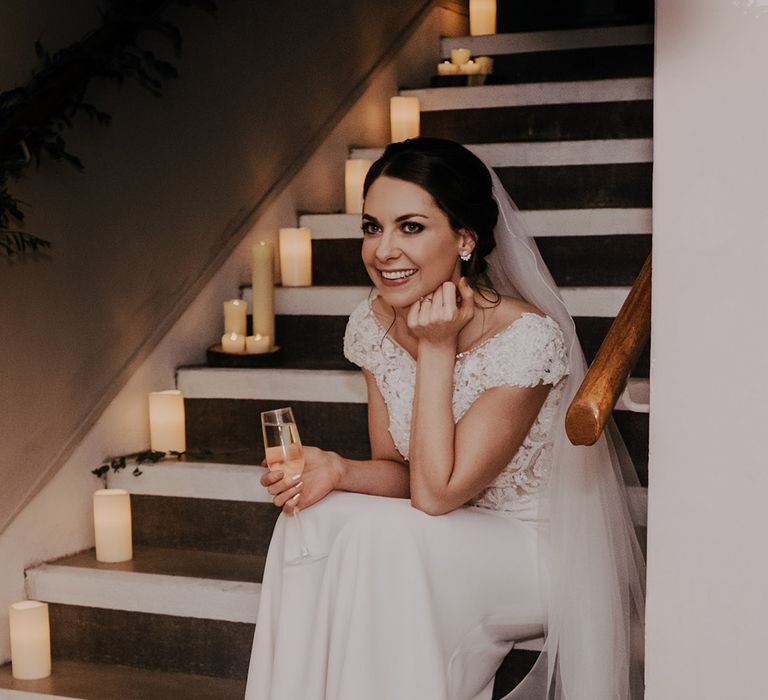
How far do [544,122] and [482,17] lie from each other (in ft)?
3.55

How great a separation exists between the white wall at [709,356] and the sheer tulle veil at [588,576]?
542 mm

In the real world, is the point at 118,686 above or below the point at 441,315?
below

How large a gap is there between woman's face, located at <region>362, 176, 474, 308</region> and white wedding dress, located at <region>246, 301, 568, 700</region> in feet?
0.60

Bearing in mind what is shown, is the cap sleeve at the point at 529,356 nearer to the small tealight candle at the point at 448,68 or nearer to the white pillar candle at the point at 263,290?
the white pillar candle at the point at 263,290

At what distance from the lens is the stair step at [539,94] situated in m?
3.87

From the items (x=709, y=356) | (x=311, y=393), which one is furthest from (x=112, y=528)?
(x=709, y=356)

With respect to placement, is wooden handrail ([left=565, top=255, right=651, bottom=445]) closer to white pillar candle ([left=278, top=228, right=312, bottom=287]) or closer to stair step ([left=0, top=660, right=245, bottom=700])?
stair step ([left=0, top=660, right=245, bottom=700])

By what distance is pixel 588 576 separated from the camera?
2.10 m

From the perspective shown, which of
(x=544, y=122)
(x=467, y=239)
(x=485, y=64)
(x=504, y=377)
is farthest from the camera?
(x=485, y=64)

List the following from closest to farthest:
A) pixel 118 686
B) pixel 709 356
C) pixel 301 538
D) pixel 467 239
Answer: pixel 709 356, pixel 301 538, pixel 467 239, pixel 118 686

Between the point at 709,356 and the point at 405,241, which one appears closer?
the point at 709,356

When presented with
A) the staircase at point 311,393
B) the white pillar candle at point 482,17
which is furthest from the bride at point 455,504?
the white pillar candle at point 482,17

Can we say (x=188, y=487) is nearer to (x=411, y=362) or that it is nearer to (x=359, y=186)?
(x=411, y=362)

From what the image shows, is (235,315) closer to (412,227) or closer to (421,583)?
(412,227)
